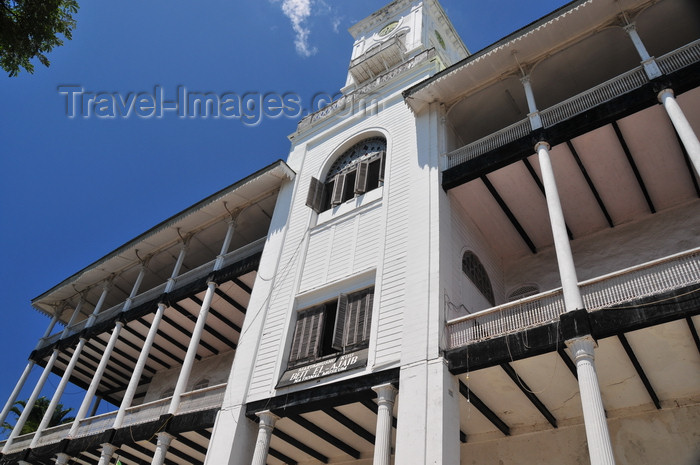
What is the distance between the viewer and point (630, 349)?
10.4 meters

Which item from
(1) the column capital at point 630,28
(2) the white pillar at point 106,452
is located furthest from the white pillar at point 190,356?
(1) the column capital at point 630,28

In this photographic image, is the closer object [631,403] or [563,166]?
[631,403]

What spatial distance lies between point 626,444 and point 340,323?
7.14m

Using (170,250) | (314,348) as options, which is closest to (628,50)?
(314,348)

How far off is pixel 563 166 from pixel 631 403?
6.24 metres

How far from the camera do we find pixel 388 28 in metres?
26.9

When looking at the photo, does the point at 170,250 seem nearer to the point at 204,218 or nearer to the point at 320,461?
the point at 204,218

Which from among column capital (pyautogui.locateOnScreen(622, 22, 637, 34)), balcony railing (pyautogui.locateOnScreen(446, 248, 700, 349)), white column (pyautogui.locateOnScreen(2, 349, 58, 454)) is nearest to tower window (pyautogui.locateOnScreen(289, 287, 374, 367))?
balcony railing (pyautogui.locateOnScreen(446, 248, 700, 349))

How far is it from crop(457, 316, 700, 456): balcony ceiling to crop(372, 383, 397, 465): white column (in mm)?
1600

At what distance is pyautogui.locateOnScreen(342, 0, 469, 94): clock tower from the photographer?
23.8m

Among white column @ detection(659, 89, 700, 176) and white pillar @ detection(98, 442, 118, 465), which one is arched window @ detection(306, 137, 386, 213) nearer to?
white column @ detection(659, 89, 700, 176)

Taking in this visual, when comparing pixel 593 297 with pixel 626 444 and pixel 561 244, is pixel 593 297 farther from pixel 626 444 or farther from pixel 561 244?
pixel 626 444

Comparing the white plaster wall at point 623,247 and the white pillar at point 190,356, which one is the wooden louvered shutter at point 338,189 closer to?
the white pillar at point 190,356

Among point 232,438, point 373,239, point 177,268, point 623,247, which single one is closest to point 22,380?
point 177,268
